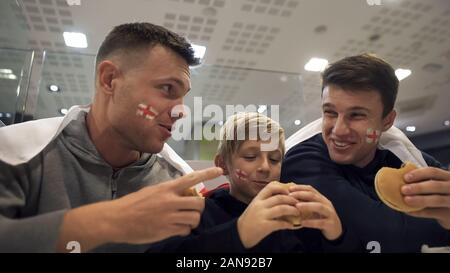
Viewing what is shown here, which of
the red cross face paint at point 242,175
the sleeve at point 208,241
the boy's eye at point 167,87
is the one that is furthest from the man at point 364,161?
the boy's eye at point 167,87

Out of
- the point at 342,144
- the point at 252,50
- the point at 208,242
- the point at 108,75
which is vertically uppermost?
the point at 252,50

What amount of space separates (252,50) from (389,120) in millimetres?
406

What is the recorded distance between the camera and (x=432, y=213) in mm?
646

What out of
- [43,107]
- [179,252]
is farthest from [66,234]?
[43,107]

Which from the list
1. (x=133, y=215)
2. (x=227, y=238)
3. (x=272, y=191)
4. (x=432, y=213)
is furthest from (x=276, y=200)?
(x=432, y=213)

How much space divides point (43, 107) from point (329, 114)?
658 mm

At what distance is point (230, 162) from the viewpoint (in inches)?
26.3

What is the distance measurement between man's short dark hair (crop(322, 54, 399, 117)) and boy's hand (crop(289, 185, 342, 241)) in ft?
0.95

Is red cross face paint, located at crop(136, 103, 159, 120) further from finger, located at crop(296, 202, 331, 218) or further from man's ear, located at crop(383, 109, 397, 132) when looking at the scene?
man's ear, located at crop(383, 109, 397, 132)

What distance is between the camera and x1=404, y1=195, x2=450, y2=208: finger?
1.97 feet

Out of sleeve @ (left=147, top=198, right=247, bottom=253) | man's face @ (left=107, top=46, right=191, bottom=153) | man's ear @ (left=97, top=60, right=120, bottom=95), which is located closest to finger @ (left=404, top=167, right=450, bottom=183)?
Result: sleeve @ (left=147, top=198, right=247, bottom=253)

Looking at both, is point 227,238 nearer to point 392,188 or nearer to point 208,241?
point 208,241

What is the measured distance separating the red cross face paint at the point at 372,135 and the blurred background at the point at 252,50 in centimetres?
11
